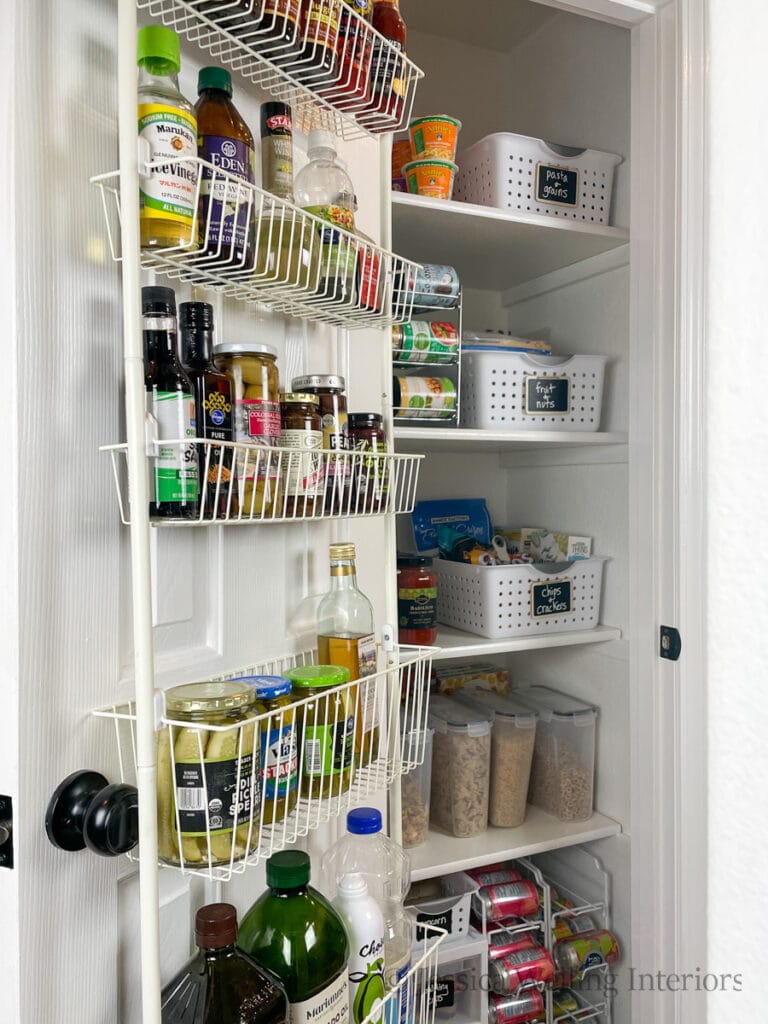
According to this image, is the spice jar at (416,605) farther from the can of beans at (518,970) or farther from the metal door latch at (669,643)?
the can of beans at (518,970)

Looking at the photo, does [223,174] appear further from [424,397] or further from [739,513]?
[424,397]

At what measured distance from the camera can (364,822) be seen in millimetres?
1084

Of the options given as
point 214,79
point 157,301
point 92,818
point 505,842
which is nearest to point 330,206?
point 214,79

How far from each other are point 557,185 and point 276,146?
94 cm

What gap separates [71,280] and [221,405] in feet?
0.66

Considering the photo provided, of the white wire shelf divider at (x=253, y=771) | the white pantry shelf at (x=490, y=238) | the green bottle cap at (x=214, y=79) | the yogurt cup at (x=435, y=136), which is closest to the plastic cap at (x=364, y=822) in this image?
the white wire shelf divider at (x=253, y=771)

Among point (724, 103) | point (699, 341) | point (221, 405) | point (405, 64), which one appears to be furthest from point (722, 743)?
point (699, 341)

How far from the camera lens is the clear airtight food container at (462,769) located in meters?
1.71


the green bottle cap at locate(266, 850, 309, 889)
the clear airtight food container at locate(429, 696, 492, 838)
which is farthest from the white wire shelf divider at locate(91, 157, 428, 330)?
the clear airtight food container at locate(429, 696, 492, 838)

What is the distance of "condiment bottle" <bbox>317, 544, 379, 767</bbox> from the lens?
109 centimetres

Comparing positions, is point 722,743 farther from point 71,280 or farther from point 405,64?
point 405,64

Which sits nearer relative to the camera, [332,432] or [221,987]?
[221,987]

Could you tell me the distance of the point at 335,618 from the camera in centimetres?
113

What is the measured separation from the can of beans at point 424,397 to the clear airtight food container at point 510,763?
69cm
